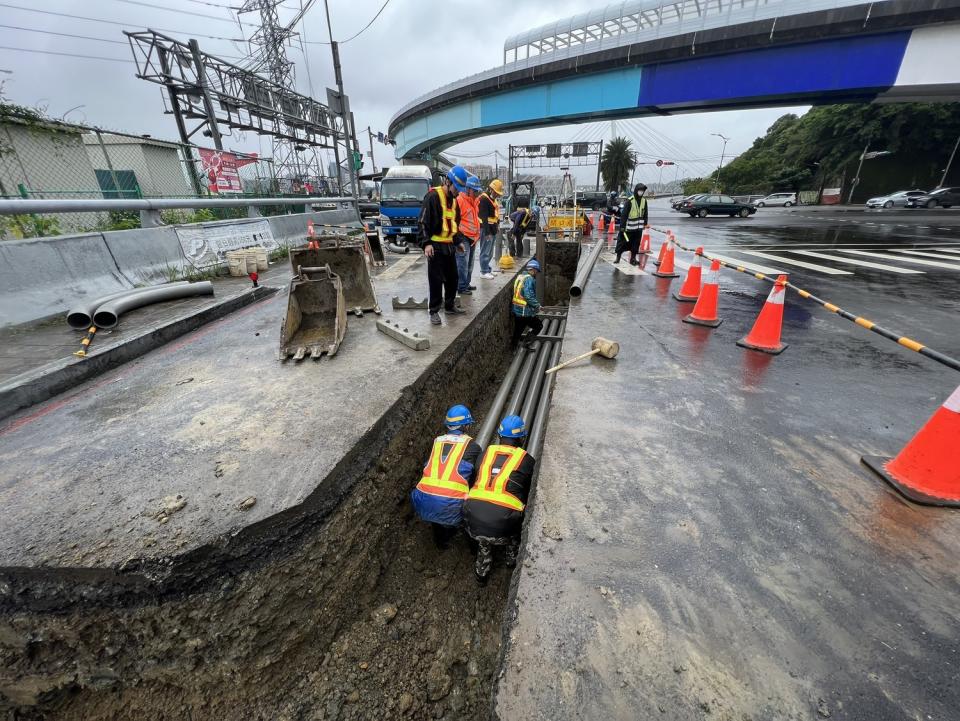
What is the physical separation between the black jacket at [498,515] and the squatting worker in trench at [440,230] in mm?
2680

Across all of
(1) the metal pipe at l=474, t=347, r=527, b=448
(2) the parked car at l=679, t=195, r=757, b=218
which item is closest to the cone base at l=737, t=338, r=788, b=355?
(1) the metal pipe at l=474, t=347, r=527, b=448

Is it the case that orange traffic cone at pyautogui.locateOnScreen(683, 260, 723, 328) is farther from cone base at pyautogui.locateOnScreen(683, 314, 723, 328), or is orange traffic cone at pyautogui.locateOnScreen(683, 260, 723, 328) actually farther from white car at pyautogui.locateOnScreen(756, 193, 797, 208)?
white car at pyautogui.locateOnScreen(756, 193, 797, 208)

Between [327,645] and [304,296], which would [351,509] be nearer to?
[327,645]

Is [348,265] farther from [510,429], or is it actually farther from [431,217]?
[510,429]

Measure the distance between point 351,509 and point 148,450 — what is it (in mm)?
1401

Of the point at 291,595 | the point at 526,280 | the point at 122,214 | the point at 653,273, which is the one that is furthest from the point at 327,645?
the point at 122,214

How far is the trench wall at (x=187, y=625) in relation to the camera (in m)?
→ 1.91

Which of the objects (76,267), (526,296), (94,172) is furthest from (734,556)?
(94,172)

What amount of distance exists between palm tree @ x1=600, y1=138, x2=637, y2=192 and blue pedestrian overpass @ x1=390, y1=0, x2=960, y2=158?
46912mm

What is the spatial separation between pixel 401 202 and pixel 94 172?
820 cm

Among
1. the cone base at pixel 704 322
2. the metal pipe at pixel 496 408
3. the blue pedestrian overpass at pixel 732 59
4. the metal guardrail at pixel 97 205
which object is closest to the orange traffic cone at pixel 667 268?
the cone base at pixel 704 322

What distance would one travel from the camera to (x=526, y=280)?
710 centimetres

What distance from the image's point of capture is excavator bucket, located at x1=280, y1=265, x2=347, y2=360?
4191 millimetres

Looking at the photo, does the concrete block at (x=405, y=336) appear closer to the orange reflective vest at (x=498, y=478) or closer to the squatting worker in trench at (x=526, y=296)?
the orange reflective vest at (x=498, y=478)
